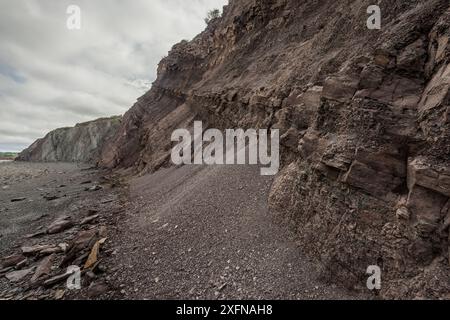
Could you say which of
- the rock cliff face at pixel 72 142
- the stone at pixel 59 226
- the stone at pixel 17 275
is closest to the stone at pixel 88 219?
the stone at pixel 59 226

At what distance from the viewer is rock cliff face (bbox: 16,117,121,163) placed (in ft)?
374

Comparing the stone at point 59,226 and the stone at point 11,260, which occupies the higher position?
the stone at point 59,226

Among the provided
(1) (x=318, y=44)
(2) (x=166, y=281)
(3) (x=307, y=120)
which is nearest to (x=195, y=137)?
(1) (x=318, y=44)

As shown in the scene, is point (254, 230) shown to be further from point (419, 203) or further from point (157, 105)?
point (157, 105)

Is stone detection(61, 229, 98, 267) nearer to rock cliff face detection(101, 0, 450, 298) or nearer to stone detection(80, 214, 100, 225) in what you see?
stone detection(80, 214, 100, 225)

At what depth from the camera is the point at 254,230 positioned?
36.0 feet

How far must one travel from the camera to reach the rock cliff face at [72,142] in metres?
114

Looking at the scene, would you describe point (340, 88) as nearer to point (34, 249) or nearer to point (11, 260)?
point (34, 249)

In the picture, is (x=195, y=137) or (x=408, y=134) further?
(x=195, y=137)

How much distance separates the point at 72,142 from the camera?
387ft

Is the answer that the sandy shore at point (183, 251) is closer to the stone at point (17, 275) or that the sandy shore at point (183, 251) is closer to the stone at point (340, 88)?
the stone at point (17, 275)

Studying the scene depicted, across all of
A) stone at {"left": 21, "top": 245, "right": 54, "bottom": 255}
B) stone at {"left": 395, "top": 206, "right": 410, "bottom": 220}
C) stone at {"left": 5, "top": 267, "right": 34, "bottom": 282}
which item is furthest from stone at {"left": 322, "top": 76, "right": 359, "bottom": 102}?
stone at {"left": 21, "top": 245, "right": 54, "bottom": 255}
